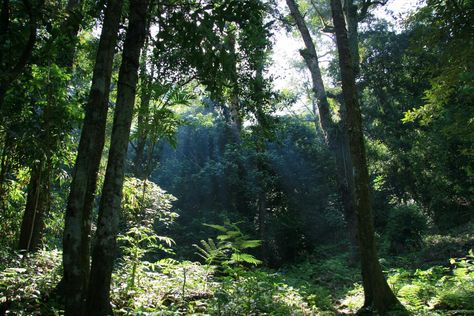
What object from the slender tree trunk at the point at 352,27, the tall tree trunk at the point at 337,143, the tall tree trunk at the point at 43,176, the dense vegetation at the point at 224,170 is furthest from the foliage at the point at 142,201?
the slender tree trunk at the point at 352,27

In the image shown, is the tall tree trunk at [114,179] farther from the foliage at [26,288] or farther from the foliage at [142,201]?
the foliage at [142,201]

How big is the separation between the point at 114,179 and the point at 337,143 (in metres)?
12.1

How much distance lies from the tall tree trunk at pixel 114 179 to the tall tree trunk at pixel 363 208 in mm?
4065

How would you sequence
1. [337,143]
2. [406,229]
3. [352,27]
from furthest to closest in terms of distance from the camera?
1. [352,27]
2. [406,229]
3. [337,143]

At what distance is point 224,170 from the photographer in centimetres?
2033

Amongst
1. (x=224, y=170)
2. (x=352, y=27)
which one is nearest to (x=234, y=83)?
(x=352, y=27)

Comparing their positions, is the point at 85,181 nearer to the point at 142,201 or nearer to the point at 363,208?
the point at 142,201

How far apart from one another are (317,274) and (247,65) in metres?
8.25

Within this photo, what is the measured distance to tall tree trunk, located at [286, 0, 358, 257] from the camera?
14016 millimetres

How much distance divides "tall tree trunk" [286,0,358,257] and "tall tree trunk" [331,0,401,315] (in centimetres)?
677

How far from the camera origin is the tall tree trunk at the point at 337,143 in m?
14.0

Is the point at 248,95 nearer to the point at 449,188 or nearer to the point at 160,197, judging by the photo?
the point at 160,197

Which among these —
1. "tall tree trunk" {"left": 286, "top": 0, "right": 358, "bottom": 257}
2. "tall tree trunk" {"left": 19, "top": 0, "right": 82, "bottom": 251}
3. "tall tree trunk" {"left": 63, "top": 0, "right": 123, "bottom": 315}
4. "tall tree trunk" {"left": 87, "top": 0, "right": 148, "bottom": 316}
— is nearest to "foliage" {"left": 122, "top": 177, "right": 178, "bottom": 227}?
"tall tree trunk" {"left": 19, "top": 0, "right": 82, "bottom": 251}

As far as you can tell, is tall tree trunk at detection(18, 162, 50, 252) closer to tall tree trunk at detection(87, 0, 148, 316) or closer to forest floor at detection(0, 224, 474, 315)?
forest floor at detection(0, 224, 474, 315)
